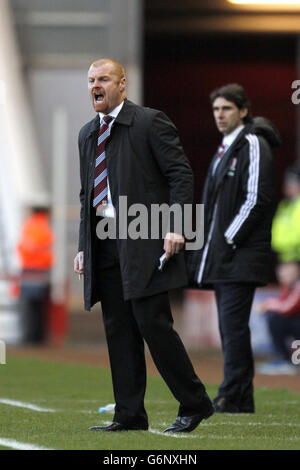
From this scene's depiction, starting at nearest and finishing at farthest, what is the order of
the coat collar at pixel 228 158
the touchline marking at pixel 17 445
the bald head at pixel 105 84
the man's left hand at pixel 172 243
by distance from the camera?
the touchline marking at pixel 17 445
the man's left hand at pixel 172 243
the bald head at pixel 105 84
the coat collar at pixel 228 158

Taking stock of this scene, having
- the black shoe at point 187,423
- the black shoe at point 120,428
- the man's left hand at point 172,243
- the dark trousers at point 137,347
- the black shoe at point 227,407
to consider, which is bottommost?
the black shoe at point 227,407

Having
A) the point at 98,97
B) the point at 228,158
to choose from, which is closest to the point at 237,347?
the point at 228,158

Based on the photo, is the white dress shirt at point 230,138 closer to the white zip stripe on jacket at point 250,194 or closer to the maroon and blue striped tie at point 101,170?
the white zip stripe on jacket at point 250,194

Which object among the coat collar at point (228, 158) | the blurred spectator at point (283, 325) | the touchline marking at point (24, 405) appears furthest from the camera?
the blurred spectator at point (283, 325)

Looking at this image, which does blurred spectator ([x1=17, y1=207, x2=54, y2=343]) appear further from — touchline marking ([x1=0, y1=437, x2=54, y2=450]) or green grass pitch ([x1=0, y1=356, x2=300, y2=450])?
touchline marking ([x1=0, y1=437, x2=54, y2=450])

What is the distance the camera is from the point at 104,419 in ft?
24.9

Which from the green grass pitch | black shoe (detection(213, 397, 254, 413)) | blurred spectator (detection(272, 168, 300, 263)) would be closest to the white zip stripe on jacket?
black shoe (detection(213, 397, 254, 413))

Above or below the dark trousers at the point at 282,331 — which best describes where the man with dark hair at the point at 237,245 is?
above

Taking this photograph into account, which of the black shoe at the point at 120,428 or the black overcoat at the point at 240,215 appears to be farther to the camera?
the black overcoat at the point at 240,215

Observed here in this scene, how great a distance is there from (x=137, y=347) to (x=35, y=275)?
8.89 metres

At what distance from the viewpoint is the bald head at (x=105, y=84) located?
6691 mm

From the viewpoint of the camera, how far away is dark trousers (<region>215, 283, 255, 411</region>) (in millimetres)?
8195

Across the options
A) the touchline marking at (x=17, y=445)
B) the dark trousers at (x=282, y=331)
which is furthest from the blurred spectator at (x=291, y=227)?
the touchline marking at (x=17, y=445)
